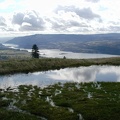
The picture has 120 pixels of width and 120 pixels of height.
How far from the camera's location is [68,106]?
36.8 metres

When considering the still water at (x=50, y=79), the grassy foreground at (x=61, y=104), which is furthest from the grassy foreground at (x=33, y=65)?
the grassy foreground at (x=61, y=104)

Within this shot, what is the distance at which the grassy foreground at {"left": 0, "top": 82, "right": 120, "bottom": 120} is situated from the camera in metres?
31.6

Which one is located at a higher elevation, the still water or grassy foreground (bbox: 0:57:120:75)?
grassy foreground (bbox: 0:57:120:75)

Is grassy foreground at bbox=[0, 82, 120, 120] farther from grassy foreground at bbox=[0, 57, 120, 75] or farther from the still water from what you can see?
grassy foreground at bbox=[0, 57, 120, 75]

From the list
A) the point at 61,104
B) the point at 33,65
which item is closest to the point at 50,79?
the point at 33,65

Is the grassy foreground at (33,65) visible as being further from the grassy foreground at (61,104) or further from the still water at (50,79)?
the grassy foreground at (61,104)

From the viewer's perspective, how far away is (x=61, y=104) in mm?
37375

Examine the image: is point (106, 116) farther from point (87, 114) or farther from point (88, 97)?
point (88, 97)

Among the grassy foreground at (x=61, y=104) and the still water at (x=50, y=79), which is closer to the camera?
the grassy foreground at (x=61, y=104)

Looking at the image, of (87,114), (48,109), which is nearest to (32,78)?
(48,109)

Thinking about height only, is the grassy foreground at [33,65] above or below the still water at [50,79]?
above

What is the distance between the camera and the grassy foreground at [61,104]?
104 feet

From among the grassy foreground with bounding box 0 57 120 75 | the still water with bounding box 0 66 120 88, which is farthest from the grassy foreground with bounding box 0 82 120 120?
the grassy foreground with bounding box 0 57 120 75

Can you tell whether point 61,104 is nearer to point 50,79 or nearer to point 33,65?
point 50,79
